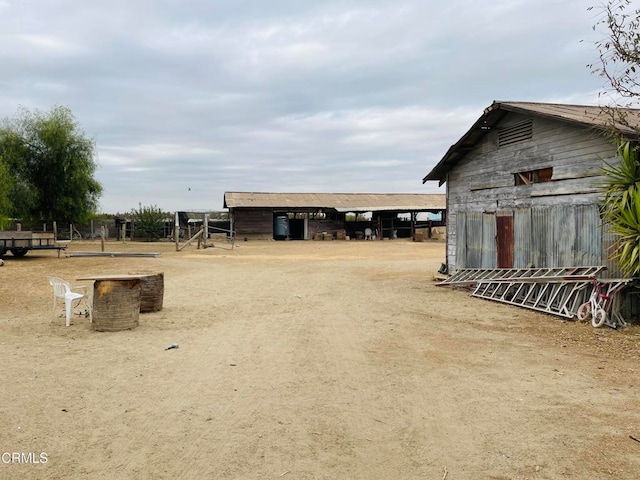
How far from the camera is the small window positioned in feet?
40.0

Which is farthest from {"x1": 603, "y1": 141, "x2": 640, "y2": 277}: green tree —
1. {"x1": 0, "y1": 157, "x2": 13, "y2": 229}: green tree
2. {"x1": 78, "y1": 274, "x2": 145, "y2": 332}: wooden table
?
{"x1": 0, "y1": 157, "x2": 13, "y2": 229}: green tree

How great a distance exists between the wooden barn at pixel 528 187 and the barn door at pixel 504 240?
0.09 feet

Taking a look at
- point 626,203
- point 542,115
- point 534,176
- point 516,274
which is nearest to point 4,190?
point 516,274

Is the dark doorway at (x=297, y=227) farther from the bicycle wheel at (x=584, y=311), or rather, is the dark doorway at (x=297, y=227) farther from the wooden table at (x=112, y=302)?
the wooden table at (x=112, y=302)

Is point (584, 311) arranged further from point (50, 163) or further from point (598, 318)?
point (50, 163)

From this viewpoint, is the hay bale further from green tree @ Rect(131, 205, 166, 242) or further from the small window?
green tree @ Rect(131, 205, 166, 242)

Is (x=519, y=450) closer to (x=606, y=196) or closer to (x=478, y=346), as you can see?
(x=478, y=346)

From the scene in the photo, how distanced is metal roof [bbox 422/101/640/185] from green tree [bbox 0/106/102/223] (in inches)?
914

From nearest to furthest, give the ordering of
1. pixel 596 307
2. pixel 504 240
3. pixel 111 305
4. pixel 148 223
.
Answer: pixel 111 305
pixel 596 307
pixel 504 240
pixel 148 223

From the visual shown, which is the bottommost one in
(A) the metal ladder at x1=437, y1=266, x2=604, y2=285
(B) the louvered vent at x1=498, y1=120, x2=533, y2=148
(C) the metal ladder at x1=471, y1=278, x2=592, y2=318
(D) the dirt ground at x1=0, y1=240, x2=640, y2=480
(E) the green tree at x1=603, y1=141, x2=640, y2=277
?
(D) the dirt ground at x1=0, y1=240, x2=640, y2=480

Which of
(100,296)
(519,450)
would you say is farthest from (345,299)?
(519,450)

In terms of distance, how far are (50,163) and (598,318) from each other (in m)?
30.8

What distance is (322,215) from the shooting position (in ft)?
152

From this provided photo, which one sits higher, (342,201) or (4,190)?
(342,201)
